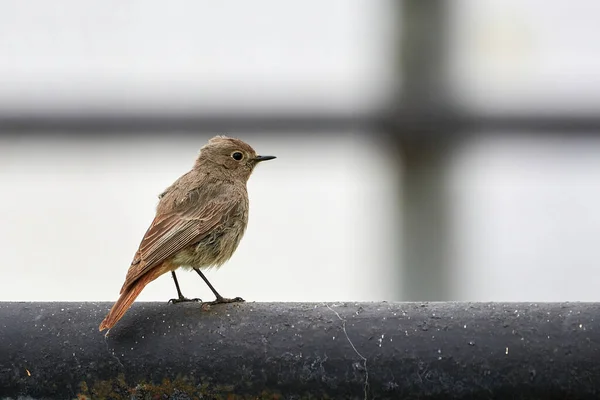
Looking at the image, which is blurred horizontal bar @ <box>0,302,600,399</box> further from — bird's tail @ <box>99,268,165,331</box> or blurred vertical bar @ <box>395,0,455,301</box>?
blurred vertical bar @ <box>395,0,455,301</box>

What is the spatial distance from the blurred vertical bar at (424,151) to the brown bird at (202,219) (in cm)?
206

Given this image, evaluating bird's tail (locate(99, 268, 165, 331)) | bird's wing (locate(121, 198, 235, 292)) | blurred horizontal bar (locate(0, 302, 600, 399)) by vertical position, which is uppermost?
bird's wing (locate(121, 198, 235, 292))

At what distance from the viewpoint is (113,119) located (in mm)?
8805

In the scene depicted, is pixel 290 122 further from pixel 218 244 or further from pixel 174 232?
pixel 174 232

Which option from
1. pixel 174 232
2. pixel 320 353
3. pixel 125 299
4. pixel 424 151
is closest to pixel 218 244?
pixel 174 232

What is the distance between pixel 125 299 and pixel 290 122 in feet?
15.7

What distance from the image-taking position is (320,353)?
3314 millimetres

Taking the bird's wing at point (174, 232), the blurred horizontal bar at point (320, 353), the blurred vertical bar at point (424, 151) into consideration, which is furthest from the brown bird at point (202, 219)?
the blurred vertical bar at point (424, 151)

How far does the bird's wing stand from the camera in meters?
4.74

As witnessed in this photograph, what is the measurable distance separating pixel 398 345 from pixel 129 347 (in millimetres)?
767

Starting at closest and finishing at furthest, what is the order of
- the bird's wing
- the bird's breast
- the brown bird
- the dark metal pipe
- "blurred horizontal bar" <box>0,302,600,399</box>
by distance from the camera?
1. "blurred horizontal bar" <box>0,302,600,399</box>
2. the bird's wing
3. the brown bird
4. the bird's breast
5. the dark metal pipe

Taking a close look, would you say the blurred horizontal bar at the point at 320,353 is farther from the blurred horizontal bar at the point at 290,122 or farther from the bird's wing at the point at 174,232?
the blurred horizontal bar at the point at 290,122

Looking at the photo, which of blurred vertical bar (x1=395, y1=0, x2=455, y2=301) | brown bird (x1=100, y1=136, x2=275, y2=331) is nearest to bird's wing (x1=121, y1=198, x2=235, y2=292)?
brown bird (x1=100, y1=136, x2=275, y2=331)

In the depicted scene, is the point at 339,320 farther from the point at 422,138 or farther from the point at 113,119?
the point at 113,119
